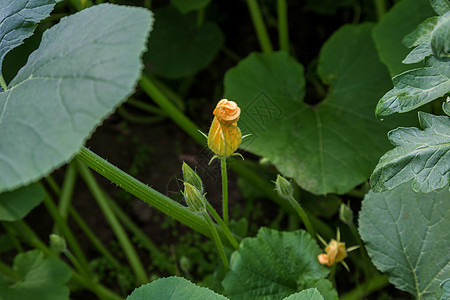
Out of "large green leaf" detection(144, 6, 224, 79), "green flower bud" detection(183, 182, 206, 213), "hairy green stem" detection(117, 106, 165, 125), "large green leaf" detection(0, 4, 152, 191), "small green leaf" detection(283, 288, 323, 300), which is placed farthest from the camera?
"hairy green stem" detection(117, 106, 165, 125)

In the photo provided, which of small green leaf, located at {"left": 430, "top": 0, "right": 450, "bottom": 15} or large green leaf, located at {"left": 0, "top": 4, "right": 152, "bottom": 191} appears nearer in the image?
large green leaf, located at {"left": 0, "top": 4, "right": 152, "bottom": 191}

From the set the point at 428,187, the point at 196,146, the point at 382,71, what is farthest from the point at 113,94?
the point at 196,146

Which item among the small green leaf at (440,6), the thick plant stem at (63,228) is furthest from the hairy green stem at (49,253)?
the small green leaf at (440,6)

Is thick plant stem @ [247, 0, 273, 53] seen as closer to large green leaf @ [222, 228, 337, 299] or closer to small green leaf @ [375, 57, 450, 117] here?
large green leaf @ [222, 228, 337, 299]

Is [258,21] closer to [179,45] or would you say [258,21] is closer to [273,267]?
[179,45]

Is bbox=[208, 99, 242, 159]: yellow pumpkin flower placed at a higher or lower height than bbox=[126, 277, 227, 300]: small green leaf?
higher

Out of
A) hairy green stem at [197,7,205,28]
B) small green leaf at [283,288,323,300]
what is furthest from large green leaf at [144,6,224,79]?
small green leaf at [283,288,323,300]

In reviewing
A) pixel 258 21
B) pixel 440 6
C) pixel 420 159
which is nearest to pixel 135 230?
pixel 258 21
